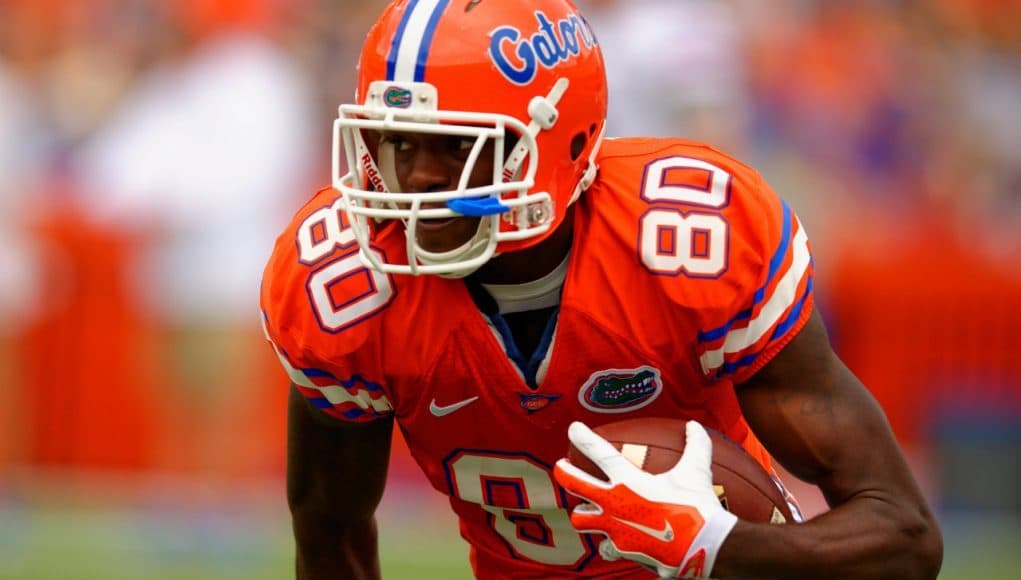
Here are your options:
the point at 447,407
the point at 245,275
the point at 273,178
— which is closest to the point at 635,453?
the point at 447,407

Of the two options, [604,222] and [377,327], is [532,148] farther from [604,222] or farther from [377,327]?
[377,327]

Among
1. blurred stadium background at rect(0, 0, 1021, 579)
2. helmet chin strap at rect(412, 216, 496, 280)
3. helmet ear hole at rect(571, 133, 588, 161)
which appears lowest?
blurred stadium background at rect(0, 0, 1021, 579)

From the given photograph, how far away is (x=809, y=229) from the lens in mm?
8539

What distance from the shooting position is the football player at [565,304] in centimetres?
349

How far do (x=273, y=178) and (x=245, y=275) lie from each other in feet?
1.73

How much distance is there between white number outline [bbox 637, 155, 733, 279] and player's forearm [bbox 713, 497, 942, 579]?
0.52 meters

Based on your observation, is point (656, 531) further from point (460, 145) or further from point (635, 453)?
point (460, 145)

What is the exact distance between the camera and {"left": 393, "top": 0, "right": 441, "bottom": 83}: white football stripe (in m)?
3.60

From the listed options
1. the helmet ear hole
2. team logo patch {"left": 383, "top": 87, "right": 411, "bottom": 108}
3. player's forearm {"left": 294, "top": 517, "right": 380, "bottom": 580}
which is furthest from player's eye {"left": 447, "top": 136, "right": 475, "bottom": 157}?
player's forearm {"left": 294, "top": 517, "right": 380, "bottom": 580}

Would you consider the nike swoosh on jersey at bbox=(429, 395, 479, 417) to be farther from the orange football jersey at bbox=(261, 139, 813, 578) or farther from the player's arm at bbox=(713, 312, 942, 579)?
the player's arm at bbox=(713, 312, 942, 579)

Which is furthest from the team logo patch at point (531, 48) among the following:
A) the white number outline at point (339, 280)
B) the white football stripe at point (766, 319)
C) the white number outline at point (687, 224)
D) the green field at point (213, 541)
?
the green field at point (213, 541)

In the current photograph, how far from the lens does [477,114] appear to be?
140 inches

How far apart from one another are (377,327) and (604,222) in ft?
1.69

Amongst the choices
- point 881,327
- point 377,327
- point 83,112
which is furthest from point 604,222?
point 83,112
